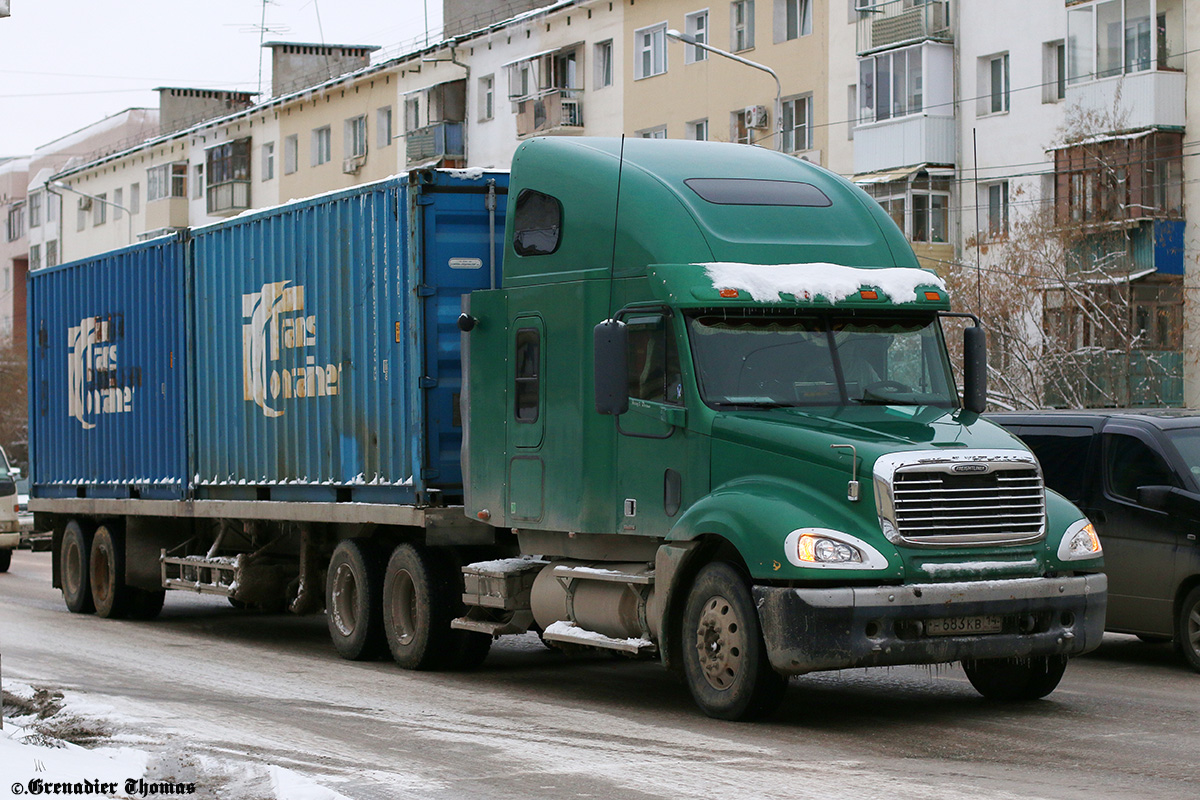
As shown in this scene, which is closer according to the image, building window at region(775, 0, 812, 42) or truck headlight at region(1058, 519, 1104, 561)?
truck headlight at region(1058, 519, 1104, 561)

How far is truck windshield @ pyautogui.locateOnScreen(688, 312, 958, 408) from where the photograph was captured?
35.8 feet

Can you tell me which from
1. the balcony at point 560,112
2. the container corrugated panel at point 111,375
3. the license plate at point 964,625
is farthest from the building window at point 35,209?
the license plate at point 964,625

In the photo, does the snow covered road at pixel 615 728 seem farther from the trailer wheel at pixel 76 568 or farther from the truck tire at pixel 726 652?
the trailer wheel at pixel 76 568

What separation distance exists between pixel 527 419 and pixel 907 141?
1169 inches

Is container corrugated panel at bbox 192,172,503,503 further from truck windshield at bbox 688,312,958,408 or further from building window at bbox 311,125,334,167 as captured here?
building window at bbox 311,125,334,167

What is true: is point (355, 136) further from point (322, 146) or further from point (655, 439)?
point (655, 439)

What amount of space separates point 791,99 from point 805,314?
33.2 m

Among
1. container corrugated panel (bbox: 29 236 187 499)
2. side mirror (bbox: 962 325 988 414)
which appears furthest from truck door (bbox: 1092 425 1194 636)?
container corrugated panel (bbox: 29 236 187 499)

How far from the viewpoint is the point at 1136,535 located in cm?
1355

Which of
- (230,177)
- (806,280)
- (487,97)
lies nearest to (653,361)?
(806,280)

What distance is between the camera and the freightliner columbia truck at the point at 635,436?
10125mm

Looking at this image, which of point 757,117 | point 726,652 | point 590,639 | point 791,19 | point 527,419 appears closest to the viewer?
point 726,652

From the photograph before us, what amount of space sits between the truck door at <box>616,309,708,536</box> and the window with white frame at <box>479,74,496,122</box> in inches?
1674

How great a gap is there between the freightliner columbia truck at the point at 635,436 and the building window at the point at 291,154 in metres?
46.2
